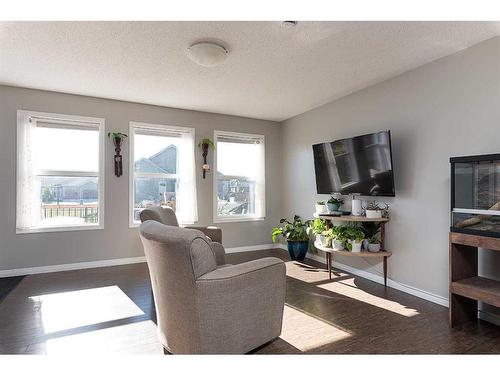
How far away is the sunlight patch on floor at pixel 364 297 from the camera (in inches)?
109

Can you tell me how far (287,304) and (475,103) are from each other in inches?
98.7

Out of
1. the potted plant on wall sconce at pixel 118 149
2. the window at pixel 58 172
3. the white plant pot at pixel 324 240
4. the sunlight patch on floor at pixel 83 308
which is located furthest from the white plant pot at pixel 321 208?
the window at pixel 58 172

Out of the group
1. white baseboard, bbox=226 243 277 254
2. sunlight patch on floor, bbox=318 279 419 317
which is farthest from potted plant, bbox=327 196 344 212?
white baseboard, bbox=226 243 277 254

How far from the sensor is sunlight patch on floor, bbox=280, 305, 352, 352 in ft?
7.10

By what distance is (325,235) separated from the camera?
12.4ft

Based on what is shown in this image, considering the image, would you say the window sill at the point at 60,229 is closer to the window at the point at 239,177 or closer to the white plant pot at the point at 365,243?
the window at the point at 239,177

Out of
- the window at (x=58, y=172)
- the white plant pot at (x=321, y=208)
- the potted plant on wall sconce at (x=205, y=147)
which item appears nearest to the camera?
the window at (x=58, y=172)

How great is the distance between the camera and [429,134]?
304 cm

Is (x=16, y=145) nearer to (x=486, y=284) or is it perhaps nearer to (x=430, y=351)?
(x=430, y=351)

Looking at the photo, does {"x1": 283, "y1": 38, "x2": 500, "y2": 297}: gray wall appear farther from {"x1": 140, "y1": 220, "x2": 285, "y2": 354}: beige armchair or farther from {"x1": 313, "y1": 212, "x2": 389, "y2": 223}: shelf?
{"x1": 140, "y1": 220, "x2": 285, "y2": 354}: beige armchair

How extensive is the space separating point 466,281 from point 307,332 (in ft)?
4.48

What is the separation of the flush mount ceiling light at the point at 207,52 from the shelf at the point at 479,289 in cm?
274
